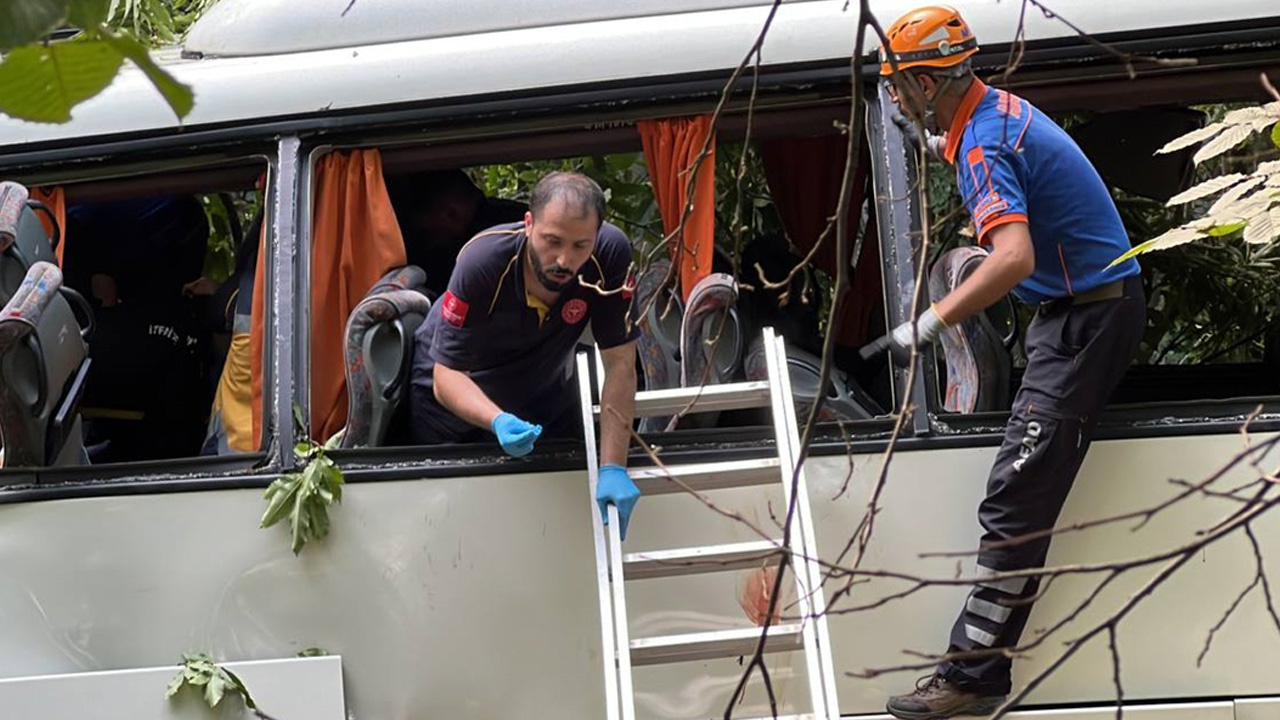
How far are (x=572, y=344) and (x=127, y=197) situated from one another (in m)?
1.37

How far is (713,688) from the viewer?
440cm

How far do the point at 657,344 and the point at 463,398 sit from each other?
2.13 ft

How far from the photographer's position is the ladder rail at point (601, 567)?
3938 millimetres

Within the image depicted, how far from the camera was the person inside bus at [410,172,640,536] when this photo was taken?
169 inches

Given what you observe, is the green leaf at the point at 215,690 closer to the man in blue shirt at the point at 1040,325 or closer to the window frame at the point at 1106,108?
the man in blue shirt at the point at 1040,325

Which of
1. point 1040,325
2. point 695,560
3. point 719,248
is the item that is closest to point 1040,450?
point 1040,325

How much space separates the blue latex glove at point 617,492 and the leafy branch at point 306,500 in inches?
29.5

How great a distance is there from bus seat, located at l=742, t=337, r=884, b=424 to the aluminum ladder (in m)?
0.23

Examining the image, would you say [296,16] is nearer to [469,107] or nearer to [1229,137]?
[469,107]

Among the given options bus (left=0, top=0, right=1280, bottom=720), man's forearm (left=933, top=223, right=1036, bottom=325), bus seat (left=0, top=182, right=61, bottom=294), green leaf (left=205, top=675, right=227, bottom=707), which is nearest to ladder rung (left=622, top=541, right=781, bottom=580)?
bus (left=0, top=0, right=1280, bottom=720)

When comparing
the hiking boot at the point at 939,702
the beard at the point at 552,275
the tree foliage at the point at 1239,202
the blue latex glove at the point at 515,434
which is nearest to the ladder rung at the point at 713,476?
the blue latex glove at the point at 515,434

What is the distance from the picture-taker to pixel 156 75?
1.27 meters

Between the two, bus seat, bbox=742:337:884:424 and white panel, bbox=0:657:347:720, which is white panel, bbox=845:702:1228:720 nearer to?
bus seat, bbox=742:337:884:424

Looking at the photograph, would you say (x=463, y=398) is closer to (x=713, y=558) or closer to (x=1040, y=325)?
(x=713, y=558)
